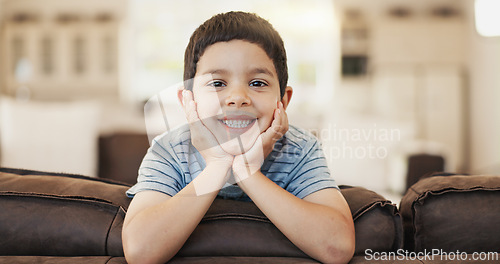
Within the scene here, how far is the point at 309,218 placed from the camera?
711mm

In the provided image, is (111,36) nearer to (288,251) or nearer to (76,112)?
(76,112)

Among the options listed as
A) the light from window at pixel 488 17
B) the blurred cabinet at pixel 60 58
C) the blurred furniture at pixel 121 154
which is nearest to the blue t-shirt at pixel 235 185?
the light from window at pixel 488 17


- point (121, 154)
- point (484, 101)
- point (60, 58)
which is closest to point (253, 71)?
point (121, 154)

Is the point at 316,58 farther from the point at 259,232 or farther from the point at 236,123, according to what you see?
the point at 259,232

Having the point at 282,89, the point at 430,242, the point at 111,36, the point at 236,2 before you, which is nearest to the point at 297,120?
the point at 282,89

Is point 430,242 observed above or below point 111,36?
below

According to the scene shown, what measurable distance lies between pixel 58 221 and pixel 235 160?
12.4 inches

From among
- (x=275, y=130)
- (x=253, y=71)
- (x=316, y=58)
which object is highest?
(x=316, y=58)

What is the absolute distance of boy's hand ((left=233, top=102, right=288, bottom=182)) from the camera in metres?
0.78

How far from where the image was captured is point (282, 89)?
938 millimetres

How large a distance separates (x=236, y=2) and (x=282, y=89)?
16.2ft

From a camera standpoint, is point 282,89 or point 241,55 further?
point 282,89

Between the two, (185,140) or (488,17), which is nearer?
(185,140)

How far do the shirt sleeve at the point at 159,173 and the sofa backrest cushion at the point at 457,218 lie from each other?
0.44 meters
